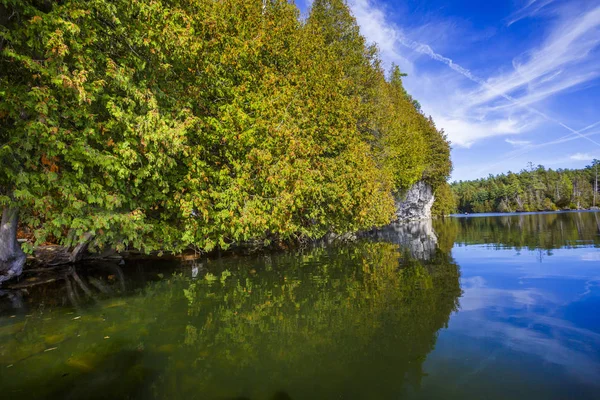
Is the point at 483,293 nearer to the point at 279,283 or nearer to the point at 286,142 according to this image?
the point at 279,283

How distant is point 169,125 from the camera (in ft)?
34.0

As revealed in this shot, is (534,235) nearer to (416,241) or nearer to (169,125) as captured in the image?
(416,241)

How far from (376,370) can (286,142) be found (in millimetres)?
11343

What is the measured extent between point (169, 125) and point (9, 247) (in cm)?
755

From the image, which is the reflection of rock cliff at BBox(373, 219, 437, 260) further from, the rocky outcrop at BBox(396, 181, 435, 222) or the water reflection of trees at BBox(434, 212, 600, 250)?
the rocky outcrop at BBox(396, 181, 435, 222)

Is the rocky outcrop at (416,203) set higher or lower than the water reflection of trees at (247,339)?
higher

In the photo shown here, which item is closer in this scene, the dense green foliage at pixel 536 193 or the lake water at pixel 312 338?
the lake water at pixel 312 338

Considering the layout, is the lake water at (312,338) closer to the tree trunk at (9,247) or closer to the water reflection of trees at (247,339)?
the water reflection of trees at (247,339)

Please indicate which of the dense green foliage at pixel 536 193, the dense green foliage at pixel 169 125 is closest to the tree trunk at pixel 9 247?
the dense green foliage at pixel 169 125

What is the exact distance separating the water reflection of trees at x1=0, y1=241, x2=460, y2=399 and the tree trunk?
5504 mm

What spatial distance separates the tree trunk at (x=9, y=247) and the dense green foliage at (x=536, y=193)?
14308cm

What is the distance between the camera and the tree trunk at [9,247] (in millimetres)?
10773

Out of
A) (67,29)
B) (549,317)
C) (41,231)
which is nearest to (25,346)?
(41,231)

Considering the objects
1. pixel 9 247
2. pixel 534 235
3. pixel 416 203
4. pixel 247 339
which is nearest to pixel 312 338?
pixel 247 339
